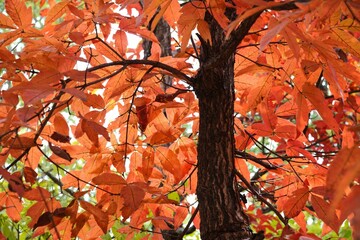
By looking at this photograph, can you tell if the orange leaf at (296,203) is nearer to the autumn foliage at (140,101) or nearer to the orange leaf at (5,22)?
the autumn foliage at (140,101)

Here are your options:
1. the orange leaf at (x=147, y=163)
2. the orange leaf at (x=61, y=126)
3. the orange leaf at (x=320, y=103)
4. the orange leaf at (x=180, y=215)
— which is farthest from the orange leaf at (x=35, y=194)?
the orange leaf at (x=320, y=103)

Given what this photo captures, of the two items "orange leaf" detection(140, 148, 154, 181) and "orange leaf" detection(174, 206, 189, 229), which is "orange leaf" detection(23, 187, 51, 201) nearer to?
"orange leaf" detection(140, 148, 154, 181)

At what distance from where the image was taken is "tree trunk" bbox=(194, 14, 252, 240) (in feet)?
3.36

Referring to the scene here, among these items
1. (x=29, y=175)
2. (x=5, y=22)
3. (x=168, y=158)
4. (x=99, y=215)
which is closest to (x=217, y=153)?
(x=168, y=158)

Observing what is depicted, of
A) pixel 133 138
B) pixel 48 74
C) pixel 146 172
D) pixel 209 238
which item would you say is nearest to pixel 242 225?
pixel 209 238

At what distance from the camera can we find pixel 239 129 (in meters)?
1.20

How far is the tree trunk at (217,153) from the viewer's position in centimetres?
103

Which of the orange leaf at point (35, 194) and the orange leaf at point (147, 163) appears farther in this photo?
the orange leaf at point (147, 163)

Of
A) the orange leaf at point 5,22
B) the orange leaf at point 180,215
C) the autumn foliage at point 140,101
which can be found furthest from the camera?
the orange leaf at point 180,215

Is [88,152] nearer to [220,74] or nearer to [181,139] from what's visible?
[181,139]

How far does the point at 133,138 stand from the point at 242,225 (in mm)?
341

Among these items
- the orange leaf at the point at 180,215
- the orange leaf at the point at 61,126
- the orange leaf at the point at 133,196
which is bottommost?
the orange leaf at the point at 180,215

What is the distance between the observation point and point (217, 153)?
105cm

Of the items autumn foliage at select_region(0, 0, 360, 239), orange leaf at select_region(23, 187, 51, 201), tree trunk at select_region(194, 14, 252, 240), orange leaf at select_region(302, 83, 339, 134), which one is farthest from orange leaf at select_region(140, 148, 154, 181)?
orange leaf at select_region(302, 83, 339, 134)
